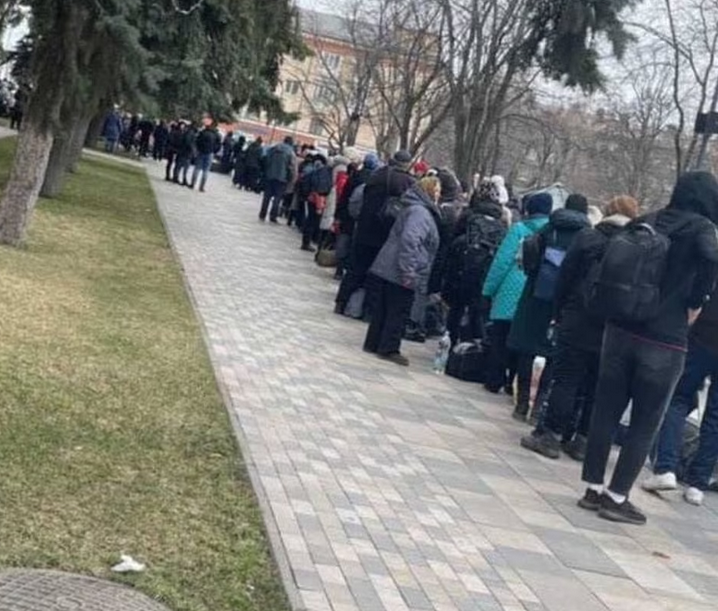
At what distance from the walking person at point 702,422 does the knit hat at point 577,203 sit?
148 centimetres

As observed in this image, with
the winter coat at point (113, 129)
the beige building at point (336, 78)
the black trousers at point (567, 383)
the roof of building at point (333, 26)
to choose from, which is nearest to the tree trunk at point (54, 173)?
the black trousers at point (567, 383)

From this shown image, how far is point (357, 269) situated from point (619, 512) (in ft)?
23.3

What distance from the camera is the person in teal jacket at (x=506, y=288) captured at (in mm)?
11234

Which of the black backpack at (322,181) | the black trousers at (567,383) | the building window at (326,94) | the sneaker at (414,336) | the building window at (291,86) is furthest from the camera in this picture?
the building window at (326,94)

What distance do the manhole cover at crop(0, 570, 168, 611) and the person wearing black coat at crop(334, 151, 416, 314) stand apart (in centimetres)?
860

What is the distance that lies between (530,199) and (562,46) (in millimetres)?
16753

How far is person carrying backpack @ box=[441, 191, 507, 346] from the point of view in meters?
12.8

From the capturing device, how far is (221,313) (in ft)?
41.9

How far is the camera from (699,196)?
7.95 metres

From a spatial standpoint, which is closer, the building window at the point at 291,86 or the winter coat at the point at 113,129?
the winter coat at the point at 113,129

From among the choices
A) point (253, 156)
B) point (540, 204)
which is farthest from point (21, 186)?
point (253, 156)

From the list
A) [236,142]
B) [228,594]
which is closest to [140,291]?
[228,594]

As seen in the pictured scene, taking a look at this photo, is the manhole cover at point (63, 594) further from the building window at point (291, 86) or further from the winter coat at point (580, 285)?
the building window at point (291, 86)

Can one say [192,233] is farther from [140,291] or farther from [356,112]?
[356,112]
